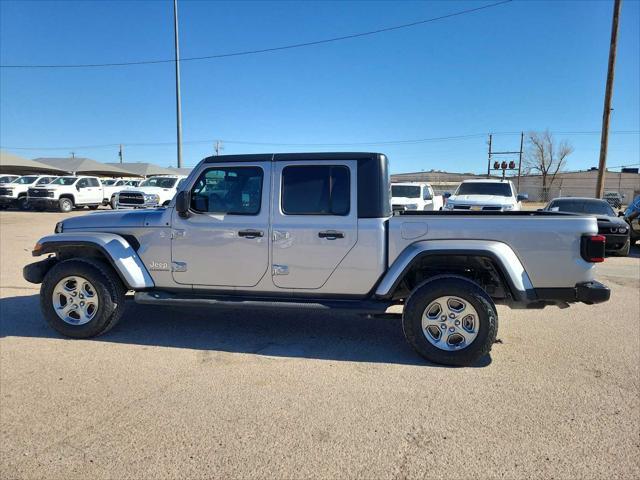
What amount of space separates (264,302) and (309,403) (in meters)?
1.35

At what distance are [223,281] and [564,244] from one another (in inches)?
129

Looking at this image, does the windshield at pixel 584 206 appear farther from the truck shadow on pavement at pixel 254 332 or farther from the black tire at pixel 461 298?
the black tire at pixel 461 298

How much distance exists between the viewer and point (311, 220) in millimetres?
4383

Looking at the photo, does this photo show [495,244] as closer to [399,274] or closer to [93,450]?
[399,274]

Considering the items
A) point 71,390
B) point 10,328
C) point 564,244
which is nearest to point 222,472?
point 71,390

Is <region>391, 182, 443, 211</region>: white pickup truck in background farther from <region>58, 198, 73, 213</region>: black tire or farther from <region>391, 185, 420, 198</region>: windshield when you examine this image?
Answer: <region>58, 198, 73, 213</region>: black tire

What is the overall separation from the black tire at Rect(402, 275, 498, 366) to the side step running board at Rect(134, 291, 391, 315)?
322 mm

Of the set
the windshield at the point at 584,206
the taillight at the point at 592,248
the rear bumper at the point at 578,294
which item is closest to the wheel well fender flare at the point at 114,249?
the rear bumper at the point at 578,294

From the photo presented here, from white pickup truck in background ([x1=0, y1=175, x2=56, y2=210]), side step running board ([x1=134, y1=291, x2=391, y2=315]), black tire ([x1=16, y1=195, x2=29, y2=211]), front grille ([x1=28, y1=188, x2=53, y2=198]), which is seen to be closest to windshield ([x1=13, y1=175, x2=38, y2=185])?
white pickup truck in background ([x1=0, y1=175, x2=56, y2=210])

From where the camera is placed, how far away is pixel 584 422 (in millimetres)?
3078

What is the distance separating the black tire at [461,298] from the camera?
3.96 meters

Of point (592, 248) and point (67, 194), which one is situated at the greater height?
point (592, 248)

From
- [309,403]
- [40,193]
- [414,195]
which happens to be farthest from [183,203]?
[40,193]

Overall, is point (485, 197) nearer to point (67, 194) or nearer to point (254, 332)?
point (254, 332)
